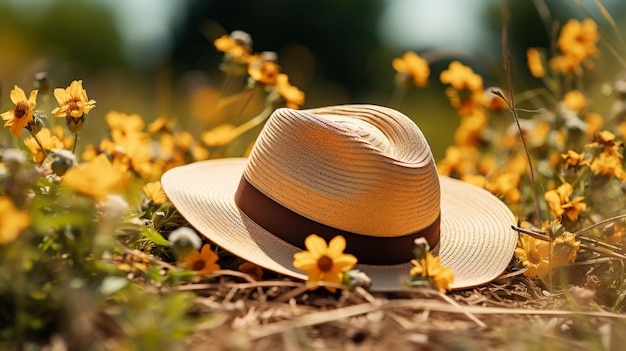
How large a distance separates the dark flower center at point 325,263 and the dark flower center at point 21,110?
3.10 feet

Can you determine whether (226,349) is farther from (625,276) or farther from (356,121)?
(625,276)

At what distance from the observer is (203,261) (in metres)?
1.92

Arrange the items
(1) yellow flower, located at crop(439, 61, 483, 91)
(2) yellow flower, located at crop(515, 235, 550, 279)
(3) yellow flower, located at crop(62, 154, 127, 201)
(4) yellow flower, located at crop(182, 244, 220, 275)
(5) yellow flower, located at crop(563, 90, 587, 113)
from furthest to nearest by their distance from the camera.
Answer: (5) yellow flower, located at crop(563, 90, 587, 113), (1) yellow flower, located at crop(439, 61, 483, 91), (2) yellow flower, located at crop(515, 235, 550, 279), (4) yellow flower, located at crop(182, 244, 220, 275), (3) yellow flower, located at crop(62, 154, 127, 201)

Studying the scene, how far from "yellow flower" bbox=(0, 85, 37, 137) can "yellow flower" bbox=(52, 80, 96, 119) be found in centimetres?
8

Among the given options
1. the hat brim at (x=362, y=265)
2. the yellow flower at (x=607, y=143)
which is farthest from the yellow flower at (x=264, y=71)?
the yellow flower at (x=607, y=143)

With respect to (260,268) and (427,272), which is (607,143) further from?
(260,268)

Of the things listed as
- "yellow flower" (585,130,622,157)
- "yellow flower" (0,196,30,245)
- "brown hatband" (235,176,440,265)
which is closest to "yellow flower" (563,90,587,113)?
"yellow flower" (585,130,622,157)

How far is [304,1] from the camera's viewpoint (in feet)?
67.2

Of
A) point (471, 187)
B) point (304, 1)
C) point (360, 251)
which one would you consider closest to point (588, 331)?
point (360, 251)

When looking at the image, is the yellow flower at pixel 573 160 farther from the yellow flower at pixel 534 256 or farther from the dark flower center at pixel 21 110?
the dark flower center at pixel 21 110

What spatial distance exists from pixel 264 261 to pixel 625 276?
115 centimetres

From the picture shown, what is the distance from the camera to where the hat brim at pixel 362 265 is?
1.94m

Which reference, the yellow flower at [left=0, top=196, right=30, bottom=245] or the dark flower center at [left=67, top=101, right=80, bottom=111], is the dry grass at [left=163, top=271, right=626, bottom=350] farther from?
the dark flower center at [left=67, top=101, right=80, bottom=111]

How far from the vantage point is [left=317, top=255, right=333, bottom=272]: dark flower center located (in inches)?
69.9
